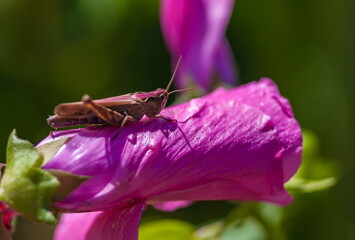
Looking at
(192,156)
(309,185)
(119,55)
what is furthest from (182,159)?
(119,55)

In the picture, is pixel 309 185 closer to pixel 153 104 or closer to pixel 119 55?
pixel 153 104

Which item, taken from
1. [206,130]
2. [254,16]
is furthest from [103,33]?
[206,130]

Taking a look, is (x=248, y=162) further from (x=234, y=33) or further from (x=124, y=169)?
(x=234, y=33)

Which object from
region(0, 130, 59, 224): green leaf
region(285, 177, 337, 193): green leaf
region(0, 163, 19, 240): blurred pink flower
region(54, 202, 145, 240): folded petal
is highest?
region(0, 130, 59, 224): green leaf

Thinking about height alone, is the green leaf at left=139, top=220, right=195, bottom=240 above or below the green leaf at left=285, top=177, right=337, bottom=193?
below

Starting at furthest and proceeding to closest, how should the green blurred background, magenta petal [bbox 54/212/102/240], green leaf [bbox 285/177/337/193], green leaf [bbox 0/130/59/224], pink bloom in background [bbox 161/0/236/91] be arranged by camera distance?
the green blurred background, pink bloom in background [bbox 161/0/236/91], green leaf [bbox 285/177/337/193], magenta petal [bbox 54/212/102/240], green leaf [bbox 0/130/59/224]

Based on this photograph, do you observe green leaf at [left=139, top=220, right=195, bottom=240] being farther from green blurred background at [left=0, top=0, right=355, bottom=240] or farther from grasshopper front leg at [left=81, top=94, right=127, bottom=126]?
green blurred background at [left=0, top=0, right=355, bottom=240]

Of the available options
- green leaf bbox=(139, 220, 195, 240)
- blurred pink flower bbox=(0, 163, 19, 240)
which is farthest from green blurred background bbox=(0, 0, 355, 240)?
blurred pink flower bbox=(0, 163, 19, 240)
